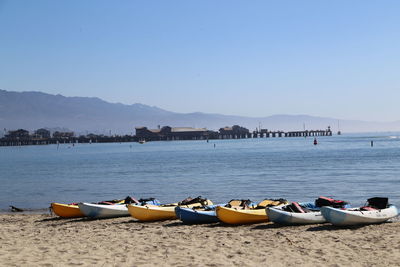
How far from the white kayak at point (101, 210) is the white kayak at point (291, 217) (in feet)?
18.5

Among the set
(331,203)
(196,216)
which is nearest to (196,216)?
(196,216)

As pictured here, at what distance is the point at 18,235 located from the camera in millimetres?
14508

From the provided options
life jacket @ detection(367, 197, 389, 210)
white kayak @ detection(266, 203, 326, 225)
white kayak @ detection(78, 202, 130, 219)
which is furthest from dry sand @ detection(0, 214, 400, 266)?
white kayak @ detection(78, 202, 130, 219)

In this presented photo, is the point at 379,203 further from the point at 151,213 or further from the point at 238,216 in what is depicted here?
the point at 151,213

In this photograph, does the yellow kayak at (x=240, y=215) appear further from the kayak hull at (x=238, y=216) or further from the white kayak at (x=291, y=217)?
the white kayak at (x=291, y=217)

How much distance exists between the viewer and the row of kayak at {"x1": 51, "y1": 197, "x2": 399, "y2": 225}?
48.7 ft

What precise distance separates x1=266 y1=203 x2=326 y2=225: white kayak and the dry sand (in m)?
0.25

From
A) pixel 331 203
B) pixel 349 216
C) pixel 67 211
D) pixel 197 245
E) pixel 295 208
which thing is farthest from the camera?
pixel 67 211

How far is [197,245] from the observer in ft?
40.7

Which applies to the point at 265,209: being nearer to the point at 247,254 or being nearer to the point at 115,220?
the point at 247,254

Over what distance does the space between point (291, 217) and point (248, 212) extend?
53.5 inches

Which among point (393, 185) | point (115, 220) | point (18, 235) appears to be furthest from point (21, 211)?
point (393, 185)

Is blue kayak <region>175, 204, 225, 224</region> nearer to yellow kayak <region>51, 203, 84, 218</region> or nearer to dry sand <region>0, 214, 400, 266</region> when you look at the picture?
dry sand <region>0, 214, 400, 266</region>

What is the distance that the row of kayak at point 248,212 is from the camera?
1485cm
